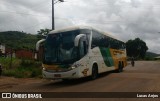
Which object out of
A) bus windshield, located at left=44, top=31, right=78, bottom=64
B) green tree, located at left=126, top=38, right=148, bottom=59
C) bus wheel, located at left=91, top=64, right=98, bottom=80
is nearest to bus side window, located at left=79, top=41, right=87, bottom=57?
bus windshield, located at left=44, top=31, right=78, bottom=64

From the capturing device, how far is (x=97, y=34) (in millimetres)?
22188

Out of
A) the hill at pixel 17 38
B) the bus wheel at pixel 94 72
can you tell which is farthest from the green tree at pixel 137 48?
the bus wheel at pixel 94 72

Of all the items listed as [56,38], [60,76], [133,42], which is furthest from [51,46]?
[133,42]

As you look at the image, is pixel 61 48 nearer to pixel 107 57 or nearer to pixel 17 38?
pixel 107 57

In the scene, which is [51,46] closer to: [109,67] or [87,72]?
[87,72]

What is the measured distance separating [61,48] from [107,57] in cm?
650

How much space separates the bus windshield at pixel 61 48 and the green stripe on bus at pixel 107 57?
4.48 m

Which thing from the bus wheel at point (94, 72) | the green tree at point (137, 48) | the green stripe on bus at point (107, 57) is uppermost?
the green stripe on bus at point (107, 57)

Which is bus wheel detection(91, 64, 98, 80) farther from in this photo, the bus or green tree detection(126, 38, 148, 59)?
green tree detection(126, 38, 148, 59)

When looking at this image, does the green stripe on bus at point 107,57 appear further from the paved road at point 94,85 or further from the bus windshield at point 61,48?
the bus windshield at point 61,48

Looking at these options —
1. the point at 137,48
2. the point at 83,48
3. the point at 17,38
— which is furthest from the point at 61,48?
the point at 137,48

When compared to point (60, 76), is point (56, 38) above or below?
above

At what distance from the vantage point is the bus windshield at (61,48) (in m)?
18.4

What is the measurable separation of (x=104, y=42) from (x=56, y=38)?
18.0 feet
